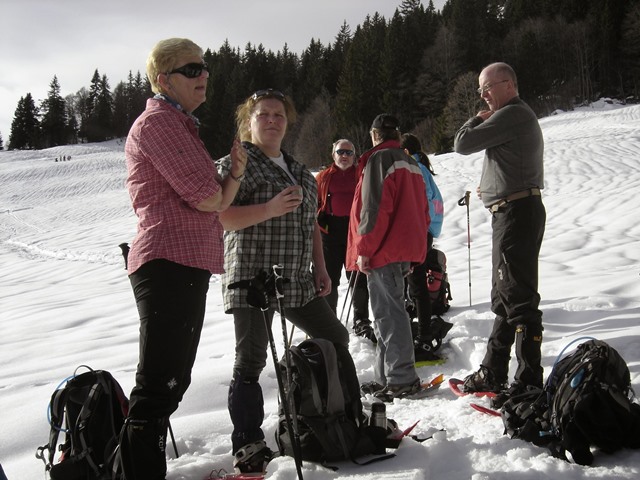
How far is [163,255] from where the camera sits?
2109 mm

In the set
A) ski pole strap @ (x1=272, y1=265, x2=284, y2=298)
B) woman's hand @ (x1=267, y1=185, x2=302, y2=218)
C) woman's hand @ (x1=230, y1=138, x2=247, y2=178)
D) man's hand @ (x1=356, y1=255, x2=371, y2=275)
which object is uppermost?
woman's hand @ (x1=230, y1=138, x2=247, y2=178)

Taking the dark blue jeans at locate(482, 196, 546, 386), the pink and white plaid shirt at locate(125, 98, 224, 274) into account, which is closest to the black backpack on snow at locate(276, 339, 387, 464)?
the pink and white plaid shirt at locate(125, 98, 224, 274)

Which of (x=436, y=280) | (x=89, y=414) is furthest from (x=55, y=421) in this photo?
(x=436, y=280)

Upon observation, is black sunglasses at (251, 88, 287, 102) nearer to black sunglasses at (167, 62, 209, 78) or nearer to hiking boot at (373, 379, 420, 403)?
black sunglasses at (167, 62, 209, 78)

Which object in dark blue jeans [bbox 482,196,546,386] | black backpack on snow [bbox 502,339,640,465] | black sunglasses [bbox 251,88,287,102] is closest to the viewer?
black backpack on snow [bbox 502,339,640,465]

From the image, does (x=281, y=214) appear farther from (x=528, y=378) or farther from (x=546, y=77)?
(x=546, y=77)

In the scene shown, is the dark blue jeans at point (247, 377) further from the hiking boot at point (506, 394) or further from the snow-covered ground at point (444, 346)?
the hiking boot at point (506, 394)

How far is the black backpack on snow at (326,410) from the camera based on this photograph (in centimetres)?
249

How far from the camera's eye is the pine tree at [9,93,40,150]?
267 ft

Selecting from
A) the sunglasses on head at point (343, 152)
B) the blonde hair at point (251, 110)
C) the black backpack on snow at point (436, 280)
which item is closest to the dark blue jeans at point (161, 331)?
the blonde hair at point (251, 110)

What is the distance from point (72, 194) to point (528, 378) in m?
36.3

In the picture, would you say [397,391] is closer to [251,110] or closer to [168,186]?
[251,110]

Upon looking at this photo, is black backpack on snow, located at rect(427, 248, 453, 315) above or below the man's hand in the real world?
below

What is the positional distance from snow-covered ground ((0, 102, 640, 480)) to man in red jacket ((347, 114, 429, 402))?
26 centimetres
